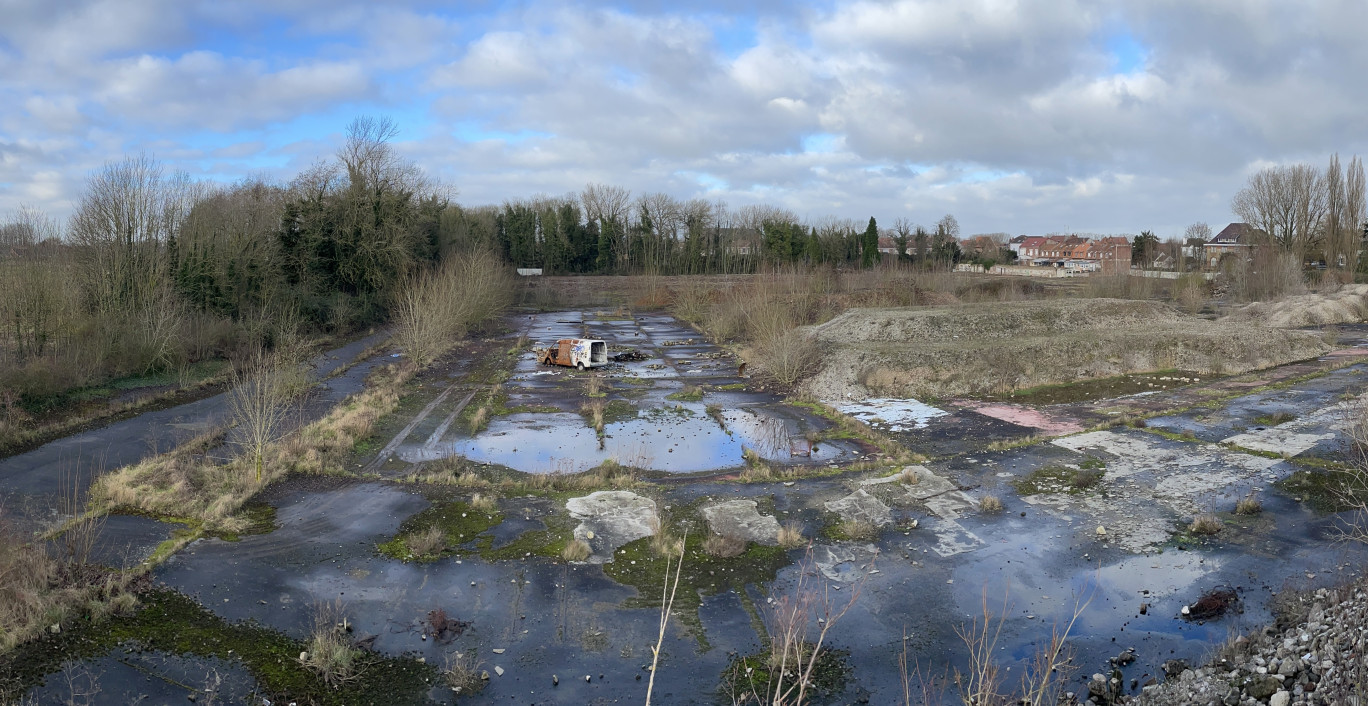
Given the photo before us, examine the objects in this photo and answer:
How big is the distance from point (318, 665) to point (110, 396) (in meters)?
17.3

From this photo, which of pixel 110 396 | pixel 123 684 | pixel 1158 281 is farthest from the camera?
pixel 1158 281

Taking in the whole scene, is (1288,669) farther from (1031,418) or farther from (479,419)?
(479,419)

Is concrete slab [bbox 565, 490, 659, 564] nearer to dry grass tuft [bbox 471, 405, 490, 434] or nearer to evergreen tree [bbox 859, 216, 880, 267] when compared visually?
dry grass tuft [bbox 471, 405, 490, 434]

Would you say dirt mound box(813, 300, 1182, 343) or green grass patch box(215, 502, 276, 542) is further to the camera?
dirt mound box(813, 300, 1182, 343)

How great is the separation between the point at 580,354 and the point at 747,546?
658 inches

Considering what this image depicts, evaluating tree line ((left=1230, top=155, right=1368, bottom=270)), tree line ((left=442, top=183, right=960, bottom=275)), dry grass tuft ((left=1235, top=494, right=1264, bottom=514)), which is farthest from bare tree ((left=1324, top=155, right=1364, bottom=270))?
dry grass tuft ((left=1235, top=494, right=1264, bottom=514))

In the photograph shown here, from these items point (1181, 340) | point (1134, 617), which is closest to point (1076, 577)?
point (1134, 617)

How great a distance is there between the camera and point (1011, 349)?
2161 centimetres

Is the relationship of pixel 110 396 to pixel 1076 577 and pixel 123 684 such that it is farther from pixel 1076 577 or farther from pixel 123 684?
pixel 1076 577

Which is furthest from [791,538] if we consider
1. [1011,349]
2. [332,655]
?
[1011,349]

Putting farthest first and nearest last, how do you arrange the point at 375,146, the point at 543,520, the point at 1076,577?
the point at 375,146
the point at 543,520
the point at 1076,577

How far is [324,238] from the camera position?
37219mm

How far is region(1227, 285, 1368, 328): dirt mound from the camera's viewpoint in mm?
34406

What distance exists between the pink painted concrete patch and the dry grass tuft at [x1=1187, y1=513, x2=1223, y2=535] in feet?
16.9
